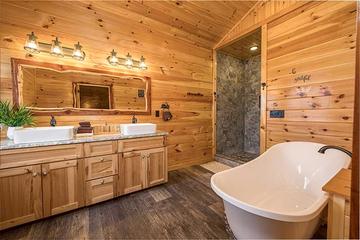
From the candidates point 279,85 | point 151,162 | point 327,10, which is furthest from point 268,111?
point 151,162

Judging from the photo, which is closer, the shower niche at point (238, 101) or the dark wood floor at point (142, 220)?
the dark wood floor at point (142, 220)

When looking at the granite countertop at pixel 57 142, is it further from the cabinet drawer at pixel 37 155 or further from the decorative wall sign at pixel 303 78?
the decorative wall sign at pixel 303 78

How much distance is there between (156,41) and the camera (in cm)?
282

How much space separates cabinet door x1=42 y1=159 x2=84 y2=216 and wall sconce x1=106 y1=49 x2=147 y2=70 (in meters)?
1.46

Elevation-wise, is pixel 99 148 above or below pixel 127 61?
below

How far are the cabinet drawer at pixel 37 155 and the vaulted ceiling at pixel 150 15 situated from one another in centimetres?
148

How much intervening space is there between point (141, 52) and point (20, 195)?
232 cm

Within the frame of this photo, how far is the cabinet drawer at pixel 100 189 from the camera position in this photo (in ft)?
6.07

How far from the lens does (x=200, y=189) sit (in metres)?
2.34

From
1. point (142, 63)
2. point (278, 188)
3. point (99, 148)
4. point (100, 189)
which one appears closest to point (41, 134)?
point (99, 148)

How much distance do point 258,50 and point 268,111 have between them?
1.89m

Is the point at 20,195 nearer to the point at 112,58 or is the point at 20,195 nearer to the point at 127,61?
the point at 112,58

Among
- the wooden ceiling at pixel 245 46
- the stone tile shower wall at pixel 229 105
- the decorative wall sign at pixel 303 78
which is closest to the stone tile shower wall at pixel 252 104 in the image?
the stone tile shower wall at pixel 229 105

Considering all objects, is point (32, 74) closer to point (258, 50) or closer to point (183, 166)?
point (183, 166)
